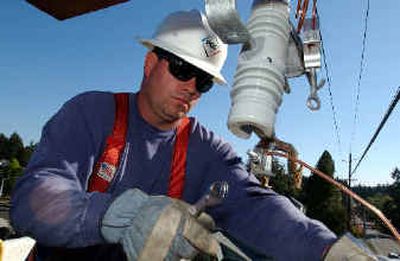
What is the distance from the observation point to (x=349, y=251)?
1.60m

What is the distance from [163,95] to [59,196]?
3.11 feet

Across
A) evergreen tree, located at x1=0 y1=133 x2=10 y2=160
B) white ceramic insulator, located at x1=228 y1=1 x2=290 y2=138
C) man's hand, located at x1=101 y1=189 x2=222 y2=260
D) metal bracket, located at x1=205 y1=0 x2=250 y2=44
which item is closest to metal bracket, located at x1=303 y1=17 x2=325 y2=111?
white ceramic insulator, located at x1=228 y1=1 x2=290 y2=138

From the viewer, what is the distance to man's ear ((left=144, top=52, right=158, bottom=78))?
2362 mm

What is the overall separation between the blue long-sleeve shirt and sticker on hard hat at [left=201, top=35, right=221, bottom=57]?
0.56 metres

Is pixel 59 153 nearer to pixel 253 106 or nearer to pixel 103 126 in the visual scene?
pixel 103 126

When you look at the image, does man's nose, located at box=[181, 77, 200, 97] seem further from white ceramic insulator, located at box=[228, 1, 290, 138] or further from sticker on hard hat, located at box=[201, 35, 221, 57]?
white ceramic insulator, located at box=[228, 1, 290, 138]

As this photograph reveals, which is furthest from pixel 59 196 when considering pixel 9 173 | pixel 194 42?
pixel 9 173

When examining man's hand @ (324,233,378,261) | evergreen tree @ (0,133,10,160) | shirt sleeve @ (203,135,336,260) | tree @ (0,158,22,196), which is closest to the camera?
man's hand @ (324,233,378,261)

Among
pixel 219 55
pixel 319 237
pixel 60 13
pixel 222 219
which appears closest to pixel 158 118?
pixel 219 55

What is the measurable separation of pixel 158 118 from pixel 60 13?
90 centimetres

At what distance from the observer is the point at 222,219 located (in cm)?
230

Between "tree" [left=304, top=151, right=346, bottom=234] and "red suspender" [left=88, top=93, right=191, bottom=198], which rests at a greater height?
"red suspender" [left=88, top=93, right=191, bottom=198]

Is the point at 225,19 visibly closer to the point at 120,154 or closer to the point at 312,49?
the point at 312,49

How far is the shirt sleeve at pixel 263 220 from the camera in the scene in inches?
72.1
